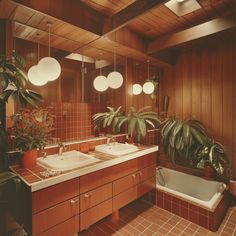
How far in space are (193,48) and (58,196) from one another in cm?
324

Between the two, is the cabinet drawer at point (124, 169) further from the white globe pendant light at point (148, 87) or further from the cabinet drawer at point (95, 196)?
the white globe pendant light at point (148, 87)

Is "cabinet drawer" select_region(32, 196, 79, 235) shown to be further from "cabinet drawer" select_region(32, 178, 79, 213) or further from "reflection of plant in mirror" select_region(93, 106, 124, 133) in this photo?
"reflection of plant in mirror" select_region(93, 106, 124, 133)

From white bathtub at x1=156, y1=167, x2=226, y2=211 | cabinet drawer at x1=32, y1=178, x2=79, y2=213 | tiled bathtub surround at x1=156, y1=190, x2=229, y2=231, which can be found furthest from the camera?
white bathtub at x1=156, y1=167, x2=226, y2=211

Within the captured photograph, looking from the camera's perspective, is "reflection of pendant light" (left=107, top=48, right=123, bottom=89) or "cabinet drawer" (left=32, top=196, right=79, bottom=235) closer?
"cabinet drawer" (left=32, top=196, right=79, bottom=235)

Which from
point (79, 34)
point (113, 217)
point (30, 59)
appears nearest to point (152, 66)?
point (79, 34)

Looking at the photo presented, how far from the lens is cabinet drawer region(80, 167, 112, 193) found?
181 cm

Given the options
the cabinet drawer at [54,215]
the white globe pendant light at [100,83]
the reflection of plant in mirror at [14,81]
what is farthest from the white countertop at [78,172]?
the white globe pendant light at [100,83]

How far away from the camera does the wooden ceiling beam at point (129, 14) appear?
1695 millimetres

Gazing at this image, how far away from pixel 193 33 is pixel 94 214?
2553 millimetres

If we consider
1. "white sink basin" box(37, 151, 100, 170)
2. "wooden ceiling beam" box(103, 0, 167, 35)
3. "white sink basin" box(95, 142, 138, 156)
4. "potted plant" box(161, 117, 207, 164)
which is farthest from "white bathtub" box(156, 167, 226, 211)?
"wooden ceiling beam" box(103, 0, 167, 35)

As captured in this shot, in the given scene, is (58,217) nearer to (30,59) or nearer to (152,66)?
(30,59)

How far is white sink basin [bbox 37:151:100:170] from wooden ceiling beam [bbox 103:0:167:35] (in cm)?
149

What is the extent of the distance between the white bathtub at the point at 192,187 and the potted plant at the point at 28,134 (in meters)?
1.88

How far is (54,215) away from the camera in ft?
5.21
